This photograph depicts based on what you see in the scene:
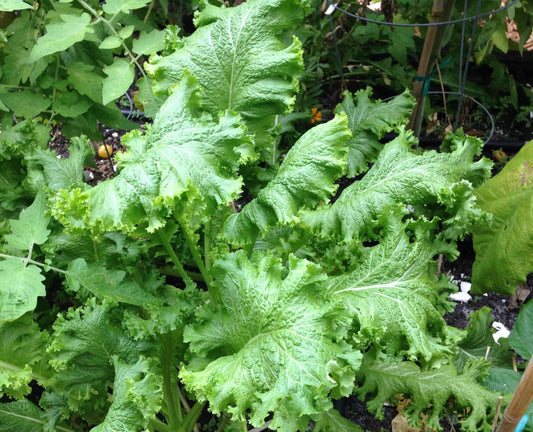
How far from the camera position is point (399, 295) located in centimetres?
168

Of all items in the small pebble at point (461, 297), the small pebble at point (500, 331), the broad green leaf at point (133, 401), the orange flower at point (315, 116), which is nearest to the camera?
the broad green leaf at point (133, 401)

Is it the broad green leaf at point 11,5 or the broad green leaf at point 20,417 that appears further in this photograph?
the broad green leaf at point 20,417

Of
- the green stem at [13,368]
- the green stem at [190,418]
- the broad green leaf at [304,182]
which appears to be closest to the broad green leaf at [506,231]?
the broad green leaf at [304,182]

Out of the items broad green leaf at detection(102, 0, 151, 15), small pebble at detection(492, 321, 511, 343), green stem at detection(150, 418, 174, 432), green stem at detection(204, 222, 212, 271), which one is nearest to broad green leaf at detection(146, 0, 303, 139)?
broad green leaf at detection(102, 0, 151, 15)

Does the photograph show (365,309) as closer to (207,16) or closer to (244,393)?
(244,393)

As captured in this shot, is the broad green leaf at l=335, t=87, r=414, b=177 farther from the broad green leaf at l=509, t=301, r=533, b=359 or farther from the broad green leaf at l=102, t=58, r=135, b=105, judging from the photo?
the broad green leaf at l=102, t=58, r=135, b=105

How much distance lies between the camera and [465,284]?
2.62m

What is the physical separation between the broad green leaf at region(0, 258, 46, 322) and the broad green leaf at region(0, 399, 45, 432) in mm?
445

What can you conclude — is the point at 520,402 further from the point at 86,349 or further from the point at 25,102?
the point at 25,102

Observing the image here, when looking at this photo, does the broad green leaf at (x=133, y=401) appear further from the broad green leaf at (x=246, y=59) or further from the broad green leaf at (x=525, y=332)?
the broad green leaf at (x=525, y=332)

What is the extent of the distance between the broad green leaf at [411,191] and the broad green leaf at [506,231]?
0.26 ft

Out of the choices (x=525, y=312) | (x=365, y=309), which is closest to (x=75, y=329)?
(x=365, y=309)

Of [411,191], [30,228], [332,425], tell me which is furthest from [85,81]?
[332,425]

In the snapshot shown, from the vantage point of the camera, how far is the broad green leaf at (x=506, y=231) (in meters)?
1.72
